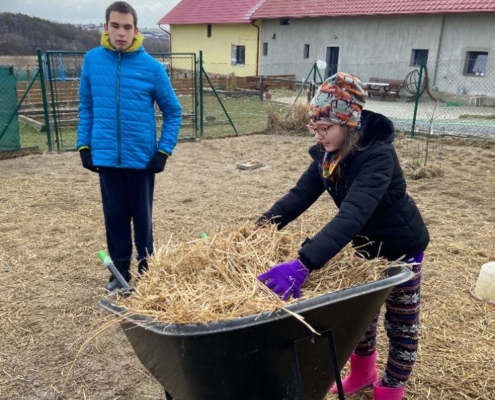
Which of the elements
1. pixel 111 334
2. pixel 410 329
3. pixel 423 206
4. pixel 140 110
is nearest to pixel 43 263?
pixel 111 334

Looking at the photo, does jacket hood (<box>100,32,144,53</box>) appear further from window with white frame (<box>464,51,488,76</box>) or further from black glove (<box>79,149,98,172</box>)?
window with white frame (<box>464,51,488,76</box>)

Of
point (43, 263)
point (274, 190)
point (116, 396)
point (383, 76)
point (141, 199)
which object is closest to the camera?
point (116, 396)

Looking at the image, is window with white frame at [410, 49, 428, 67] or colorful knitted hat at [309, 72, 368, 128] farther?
window with white frame at [410, 49, 428, 67]

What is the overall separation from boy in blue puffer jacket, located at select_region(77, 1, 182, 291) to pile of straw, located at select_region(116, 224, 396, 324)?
1226mm

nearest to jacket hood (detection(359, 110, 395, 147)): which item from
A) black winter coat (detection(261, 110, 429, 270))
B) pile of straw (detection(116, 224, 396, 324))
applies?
black winter coat (detection(261, 110, 429, 270))

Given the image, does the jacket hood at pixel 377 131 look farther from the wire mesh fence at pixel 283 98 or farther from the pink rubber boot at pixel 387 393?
the wire mesh fence at pixel 283 98

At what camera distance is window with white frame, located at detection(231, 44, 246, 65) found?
1074 inches

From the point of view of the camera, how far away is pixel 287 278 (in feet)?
5.20

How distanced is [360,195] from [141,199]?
1.87 m

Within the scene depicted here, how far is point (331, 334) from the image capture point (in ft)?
5.19

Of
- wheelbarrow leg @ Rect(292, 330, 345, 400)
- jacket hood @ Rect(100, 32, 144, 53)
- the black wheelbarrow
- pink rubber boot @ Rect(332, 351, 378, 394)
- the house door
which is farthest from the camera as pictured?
the house door

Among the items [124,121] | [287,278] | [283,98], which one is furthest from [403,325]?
[283,98]

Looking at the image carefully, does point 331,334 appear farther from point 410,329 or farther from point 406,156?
point 406,156

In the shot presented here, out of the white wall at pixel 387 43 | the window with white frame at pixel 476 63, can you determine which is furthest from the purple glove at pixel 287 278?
the window with white frame at pixel 476 63
